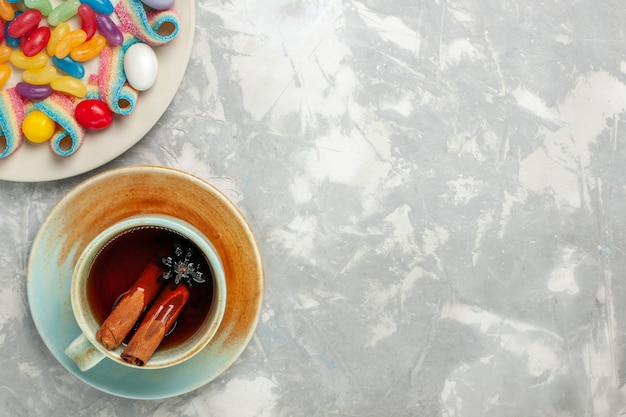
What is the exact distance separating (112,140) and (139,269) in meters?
0.15

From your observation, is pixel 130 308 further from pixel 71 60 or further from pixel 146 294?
pixel 71 60

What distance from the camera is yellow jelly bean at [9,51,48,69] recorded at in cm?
72

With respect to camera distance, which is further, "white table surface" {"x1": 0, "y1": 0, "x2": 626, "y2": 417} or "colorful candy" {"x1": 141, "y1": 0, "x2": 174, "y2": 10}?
"white table surface" {"x1": 0, "y1": 0, "x2": 626, "y2": 417}

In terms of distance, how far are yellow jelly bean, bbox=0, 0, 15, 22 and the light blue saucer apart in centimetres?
21

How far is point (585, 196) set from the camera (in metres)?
0.85

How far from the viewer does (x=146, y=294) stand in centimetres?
66

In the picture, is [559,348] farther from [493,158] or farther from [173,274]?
[173,274]

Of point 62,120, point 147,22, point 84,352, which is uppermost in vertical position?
point 147,22

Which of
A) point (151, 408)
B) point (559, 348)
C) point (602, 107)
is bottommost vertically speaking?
point (151, 408)

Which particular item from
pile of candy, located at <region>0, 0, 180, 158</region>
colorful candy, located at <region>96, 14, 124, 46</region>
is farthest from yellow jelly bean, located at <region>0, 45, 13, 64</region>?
colorful candy, located at <region>96, 14, 124, 46</region>

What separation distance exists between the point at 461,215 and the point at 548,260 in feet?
0.42

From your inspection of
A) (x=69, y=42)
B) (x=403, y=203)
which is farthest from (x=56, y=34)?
(x=403, y=203)

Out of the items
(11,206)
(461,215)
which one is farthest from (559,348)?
(11,206)

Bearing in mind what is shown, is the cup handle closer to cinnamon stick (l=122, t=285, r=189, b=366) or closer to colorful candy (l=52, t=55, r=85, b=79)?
cinnamon stick (l=122, t=285, r=189, b=366)
